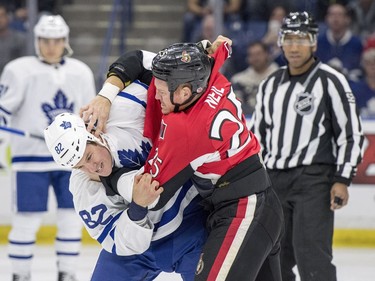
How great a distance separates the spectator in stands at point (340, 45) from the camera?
6.17 meters

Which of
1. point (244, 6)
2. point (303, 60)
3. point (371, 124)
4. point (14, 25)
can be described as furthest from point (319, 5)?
point (303, 60)

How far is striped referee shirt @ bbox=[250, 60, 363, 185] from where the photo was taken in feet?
12.0

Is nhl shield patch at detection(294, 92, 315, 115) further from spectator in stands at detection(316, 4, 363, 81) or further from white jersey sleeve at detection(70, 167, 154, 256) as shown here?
spectator in stands at detection(316, 4, 363, 81)

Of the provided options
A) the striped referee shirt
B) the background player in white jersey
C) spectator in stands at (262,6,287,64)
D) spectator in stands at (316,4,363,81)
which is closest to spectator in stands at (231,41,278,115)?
spectator in stands at (262,6,287,64)

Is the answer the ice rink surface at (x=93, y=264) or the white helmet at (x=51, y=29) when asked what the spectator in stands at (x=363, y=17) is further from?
the white helmet at (x=51, y=29)

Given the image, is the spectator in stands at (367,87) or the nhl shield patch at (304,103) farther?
the spectator in stands at (367,87)

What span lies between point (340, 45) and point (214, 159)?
3761 millimetres

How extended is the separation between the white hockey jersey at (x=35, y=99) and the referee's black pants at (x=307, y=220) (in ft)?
4.36

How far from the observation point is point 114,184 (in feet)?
9.02

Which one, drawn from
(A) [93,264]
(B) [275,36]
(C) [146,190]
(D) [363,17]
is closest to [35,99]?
(A) [93,264]

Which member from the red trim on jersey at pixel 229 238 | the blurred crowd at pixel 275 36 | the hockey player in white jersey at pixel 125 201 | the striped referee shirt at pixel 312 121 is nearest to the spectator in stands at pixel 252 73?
the blurred crowd at pixel 275 36

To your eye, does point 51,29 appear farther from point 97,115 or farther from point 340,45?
point 340,45

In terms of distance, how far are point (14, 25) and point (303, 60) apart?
301 cm

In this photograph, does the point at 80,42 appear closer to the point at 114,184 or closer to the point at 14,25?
the point at 14,25
